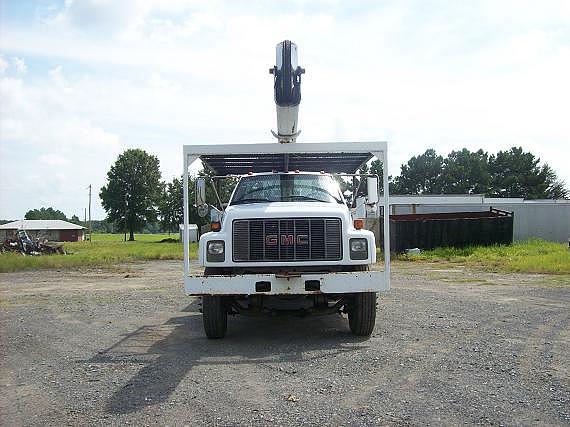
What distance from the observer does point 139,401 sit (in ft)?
16.3

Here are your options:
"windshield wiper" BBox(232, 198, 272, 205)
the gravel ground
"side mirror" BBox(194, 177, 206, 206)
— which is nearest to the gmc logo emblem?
"windshield wiper" BBox(232, 198, 272, 205)

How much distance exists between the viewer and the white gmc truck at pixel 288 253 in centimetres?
692

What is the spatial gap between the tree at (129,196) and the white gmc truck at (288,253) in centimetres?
7533

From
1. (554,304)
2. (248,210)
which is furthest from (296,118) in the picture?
(554,304)

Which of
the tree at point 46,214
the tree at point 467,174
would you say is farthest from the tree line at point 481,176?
the tree at point 46,214

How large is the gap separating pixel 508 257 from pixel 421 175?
2797 inches

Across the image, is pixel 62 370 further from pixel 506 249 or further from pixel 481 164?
pixel 481 164

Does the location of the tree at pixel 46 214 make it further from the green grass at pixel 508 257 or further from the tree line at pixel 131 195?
the green grass at pixel 508 257

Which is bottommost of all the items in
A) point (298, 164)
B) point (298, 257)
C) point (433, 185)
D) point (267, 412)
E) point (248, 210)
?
point (267, 412)

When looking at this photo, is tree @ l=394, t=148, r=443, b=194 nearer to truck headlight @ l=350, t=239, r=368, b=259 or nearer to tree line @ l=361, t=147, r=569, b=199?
tree line @ l=361, t=147, r=569, b=199

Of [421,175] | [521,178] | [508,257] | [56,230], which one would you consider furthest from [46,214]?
[508,257]

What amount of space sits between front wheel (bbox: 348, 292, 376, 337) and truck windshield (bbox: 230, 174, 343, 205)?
1.53 metres

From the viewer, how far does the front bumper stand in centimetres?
689

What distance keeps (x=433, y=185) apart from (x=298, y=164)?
83.9 meters
